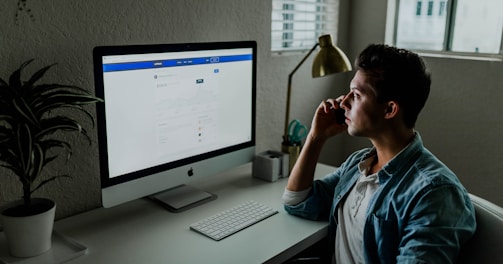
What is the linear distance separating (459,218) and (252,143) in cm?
89

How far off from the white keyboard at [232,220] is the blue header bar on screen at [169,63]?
51 cm

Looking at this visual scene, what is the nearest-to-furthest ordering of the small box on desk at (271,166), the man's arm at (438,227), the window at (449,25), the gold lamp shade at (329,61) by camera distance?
the man's arm at (438,227), the gold lamp shade at (329,61), the small box on desk at (271,166), the window at (449,25)

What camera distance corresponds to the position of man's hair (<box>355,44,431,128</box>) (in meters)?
1.35

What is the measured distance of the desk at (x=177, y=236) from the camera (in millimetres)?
1331

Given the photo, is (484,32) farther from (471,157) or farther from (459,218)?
(459,218)

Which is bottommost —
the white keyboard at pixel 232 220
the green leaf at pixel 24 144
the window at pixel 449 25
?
the white keyboard at pixel 232 220

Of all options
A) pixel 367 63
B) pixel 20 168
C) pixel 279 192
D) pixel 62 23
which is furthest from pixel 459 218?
pixel 62 23

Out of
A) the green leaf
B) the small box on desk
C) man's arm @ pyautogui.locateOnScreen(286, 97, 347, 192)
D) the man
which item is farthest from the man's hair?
the green leaf

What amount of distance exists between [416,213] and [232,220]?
58 centimetres

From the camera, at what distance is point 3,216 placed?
4.14ft

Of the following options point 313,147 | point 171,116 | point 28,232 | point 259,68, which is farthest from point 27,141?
point 259,68

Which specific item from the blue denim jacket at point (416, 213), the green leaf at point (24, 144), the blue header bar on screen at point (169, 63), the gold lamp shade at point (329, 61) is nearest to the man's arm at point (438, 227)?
the blue denim jacket at point (416, 213)

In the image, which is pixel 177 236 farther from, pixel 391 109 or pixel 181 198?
pixel 391 109

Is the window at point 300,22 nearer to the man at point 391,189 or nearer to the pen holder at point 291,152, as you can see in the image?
the pen holder at point 291,152
